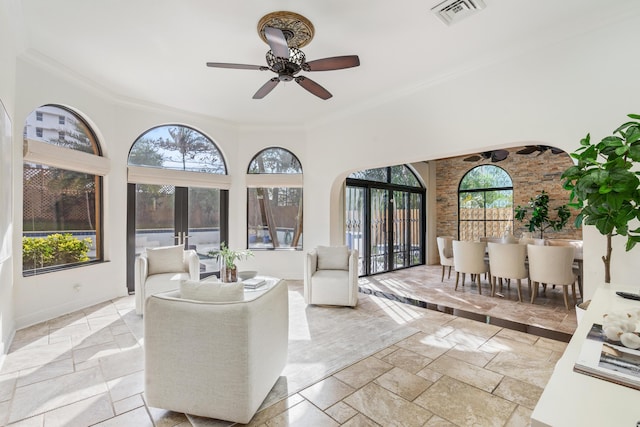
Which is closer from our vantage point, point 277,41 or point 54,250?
point 277,41

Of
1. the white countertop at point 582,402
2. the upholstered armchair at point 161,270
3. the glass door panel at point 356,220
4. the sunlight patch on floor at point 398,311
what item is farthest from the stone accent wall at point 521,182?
the upholstered armchair at point 161,270

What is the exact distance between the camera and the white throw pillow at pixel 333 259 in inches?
187

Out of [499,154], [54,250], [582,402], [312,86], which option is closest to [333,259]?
[312,86]

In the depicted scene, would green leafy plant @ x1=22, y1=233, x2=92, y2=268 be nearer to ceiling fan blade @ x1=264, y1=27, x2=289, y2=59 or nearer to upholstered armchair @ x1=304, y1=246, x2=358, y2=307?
upholstered armchair @ x1=304, y1=246, x2=358, y2=307

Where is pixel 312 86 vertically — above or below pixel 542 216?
above

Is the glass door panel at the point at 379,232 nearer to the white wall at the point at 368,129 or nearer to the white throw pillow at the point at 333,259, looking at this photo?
the white wall at the point at 368,129

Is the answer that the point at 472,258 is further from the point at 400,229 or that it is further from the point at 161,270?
the point at 161,270

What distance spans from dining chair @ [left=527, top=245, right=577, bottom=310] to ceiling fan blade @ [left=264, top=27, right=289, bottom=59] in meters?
4.26

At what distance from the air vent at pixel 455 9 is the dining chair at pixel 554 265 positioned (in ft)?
10.8

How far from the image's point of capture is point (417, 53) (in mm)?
3535

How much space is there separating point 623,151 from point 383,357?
7.86 ft

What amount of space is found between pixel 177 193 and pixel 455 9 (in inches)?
191

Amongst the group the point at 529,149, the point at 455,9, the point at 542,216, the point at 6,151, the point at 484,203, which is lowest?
the point at 542,216

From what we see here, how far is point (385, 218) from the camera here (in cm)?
728
